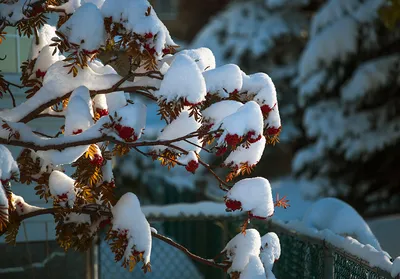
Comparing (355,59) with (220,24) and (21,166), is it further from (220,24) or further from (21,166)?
(21,166)

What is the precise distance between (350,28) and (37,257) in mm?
8540

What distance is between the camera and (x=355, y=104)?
40.0ft

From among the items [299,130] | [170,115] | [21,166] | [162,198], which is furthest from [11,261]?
[299,130]

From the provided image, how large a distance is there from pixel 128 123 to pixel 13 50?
3297 millimetres

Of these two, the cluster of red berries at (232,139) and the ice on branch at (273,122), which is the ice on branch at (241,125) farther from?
the ice on branch at (273,122)

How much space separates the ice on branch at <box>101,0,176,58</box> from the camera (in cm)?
258

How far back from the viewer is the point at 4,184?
2.49 m

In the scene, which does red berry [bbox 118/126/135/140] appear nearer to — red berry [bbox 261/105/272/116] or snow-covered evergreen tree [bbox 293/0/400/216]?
red berry [bbox 261/105/272/116]

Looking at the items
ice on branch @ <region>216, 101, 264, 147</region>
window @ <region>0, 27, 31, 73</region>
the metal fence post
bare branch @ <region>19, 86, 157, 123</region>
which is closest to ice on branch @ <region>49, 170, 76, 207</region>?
bare branch @ <region>19, 86, 157, 123</region>

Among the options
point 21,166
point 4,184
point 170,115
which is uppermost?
point 170,115

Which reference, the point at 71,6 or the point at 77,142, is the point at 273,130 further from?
the point at 71,6

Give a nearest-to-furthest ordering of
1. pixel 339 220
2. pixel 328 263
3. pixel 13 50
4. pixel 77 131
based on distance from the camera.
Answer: pixel 77 131 < pixel 328 263 < pixel 339 220 < pixel 13 50

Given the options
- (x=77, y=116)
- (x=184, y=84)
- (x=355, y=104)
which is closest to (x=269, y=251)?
(x=184, y=84)

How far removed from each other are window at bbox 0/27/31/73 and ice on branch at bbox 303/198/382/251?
2.83 meters
